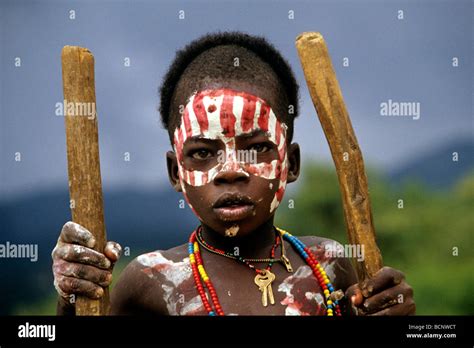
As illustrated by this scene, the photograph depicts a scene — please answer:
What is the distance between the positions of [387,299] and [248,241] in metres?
A: 0.81

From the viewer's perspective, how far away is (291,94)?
4270 millimetres

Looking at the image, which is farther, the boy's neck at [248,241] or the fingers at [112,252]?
the boy's neck at [248,241]

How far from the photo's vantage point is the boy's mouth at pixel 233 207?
3.74m

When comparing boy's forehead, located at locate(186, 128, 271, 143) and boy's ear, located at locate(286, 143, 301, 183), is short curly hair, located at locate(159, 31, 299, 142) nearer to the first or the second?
boy's ear, located at locate(286, 143, 301, 183)

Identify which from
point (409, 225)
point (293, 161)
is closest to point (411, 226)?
point (409, 225)

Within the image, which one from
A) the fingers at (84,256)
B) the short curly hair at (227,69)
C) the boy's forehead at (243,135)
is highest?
the short curly hair at (227,69)

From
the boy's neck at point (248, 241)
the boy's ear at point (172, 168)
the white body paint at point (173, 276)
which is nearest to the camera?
the white body paint at point (173, 276)

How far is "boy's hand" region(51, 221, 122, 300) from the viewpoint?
139 inches

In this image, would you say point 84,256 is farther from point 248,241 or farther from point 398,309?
point 398,309

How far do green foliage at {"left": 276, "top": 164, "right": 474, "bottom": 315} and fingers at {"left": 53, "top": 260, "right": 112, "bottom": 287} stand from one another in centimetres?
676

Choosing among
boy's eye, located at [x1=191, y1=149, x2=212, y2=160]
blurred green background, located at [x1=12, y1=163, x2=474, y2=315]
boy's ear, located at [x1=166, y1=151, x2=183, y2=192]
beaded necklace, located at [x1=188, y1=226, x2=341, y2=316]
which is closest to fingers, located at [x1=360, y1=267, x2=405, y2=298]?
beaded necklace, located at [x1=188, y1=226, x2=341, y2=316]

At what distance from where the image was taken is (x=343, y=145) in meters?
3.69

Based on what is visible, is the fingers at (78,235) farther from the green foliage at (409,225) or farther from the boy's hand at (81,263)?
the green foliage at (409,225)

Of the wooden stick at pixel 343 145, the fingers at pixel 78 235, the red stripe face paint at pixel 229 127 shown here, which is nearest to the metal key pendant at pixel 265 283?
the red stripe face paint at pixel 229 127
